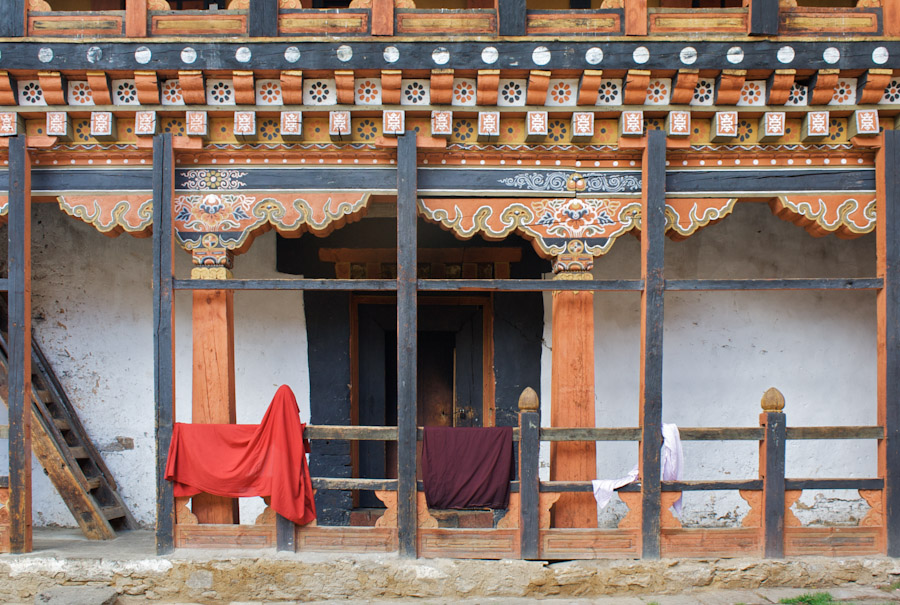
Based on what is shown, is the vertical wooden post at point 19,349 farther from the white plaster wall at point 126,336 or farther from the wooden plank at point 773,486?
the wooden plank at point 773,486

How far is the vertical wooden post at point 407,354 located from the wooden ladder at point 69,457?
241 cm

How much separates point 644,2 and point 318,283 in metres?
2.80

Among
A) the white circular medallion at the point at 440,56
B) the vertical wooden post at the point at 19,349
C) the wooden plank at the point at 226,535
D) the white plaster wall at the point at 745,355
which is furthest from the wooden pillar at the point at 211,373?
the white plaster wall at the point at 745,355

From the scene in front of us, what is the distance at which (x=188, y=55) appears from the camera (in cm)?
462

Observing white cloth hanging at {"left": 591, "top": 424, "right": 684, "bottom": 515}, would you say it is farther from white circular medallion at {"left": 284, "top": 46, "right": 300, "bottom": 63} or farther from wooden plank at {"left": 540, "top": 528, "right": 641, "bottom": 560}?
white circular medallion at {"left": 284, "top": 46, "right": 300, "bottom": 63}

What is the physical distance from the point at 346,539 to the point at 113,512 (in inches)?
85.8

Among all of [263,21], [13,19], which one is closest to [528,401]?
[263,21]

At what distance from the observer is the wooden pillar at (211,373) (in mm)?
4863

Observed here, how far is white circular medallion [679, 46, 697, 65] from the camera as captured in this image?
4.62 meters

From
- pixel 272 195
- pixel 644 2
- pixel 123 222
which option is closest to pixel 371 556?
pixel 272 195

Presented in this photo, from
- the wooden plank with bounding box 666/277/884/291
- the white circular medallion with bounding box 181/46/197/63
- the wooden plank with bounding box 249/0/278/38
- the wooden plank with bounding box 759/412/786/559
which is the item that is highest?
the wooden plank with bounding box 249/0/278/38

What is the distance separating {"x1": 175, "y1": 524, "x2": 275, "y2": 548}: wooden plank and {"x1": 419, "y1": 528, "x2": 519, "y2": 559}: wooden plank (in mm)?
1029

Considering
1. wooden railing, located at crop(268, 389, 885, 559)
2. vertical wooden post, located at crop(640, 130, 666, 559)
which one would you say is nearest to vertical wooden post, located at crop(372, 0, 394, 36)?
vertical wooden post, located at crop(640, 130, 666, 559)

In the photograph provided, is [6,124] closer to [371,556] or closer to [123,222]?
[123,222]
